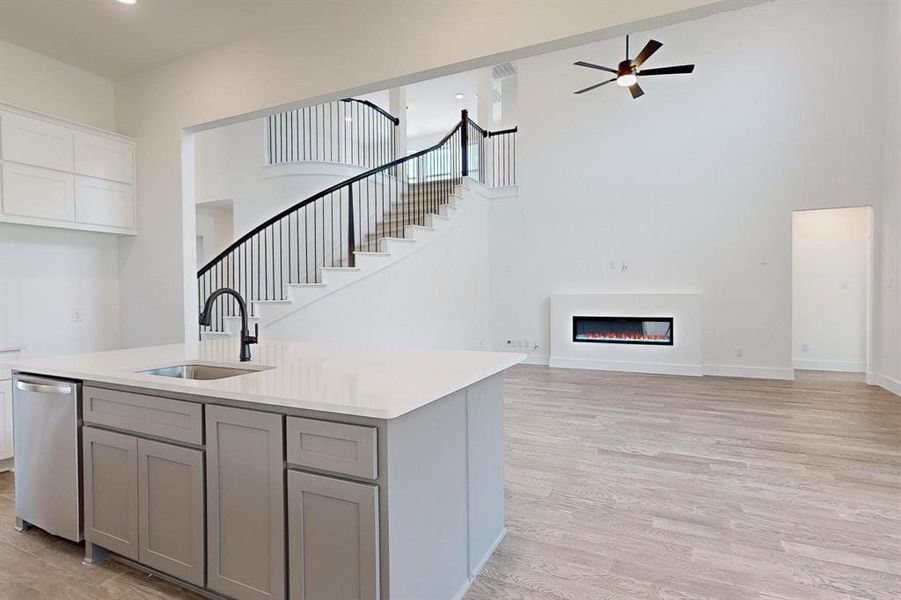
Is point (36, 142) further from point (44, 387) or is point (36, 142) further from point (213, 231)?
point (213, 231)

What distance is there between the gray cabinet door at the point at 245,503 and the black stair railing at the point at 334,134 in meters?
6.35

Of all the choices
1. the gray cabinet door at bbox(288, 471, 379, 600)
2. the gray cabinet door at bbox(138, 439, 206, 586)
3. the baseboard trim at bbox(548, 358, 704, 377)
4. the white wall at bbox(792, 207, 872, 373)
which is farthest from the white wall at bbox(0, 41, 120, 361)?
the white wall at bbox(792, 207, 872, 373)

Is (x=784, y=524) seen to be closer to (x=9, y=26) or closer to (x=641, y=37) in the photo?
(x=9, y=26)

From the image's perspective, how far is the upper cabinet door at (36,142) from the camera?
11.0 feet

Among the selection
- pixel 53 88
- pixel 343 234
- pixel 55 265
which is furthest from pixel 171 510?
pixel 343 234

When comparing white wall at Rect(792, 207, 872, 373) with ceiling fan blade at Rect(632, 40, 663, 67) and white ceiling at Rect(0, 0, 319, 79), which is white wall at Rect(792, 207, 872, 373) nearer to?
ceiling fan blade at Rect(632, 40, 663, 67)

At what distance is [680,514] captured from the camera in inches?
107

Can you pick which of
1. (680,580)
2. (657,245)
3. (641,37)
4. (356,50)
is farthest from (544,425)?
(641,37)

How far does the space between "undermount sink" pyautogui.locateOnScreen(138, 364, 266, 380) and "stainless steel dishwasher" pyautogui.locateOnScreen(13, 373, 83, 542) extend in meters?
0.35

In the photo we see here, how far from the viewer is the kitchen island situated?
156cm

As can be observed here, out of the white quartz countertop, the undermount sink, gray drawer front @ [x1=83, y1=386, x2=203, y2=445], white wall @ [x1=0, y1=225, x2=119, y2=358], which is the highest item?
white wall @ [x1=0, y1=225, x2=119, y2=358]

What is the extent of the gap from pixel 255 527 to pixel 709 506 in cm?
250

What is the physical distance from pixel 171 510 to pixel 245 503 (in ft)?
1.50

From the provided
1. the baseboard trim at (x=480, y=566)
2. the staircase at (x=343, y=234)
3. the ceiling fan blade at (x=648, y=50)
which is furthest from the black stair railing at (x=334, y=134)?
the baseboard trim at (x=480, y=566)
